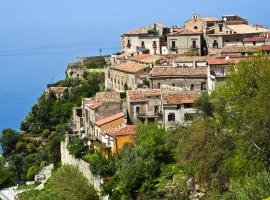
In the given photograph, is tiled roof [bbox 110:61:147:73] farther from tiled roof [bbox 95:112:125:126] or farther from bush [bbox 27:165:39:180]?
tiled roof [bbox 95:112:125:126]

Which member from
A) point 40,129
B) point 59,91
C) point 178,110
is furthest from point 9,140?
point 178,110

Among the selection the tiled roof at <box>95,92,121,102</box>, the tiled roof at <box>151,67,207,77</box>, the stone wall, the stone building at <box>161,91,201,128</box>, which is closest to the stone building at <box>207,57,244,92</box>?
the tiled roof at <box>151,67,207,77</box>

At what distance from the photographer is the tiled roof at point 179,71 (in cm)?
3678

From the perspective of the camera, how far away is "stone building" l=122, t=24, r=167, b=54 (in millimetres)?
52594

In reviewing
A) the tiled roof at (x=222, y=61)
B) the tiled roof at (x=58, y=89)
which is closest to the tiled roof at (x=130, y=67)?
the tiled roof at (x=58, y=89)

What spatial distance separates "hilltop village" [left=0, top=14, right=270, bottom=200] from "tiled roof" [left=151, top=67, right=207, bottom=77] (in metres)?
0.06

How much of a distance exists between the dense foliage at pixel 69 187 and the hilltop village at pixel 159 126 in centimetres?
5

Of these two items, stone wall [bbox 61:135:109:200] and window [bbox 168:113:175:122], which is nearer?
stone wall [bbox 61:135:109:200]

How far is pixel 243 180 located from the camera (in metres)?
21.1

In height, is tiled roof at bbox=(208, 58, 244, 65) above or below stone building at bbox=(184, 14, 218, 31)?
below

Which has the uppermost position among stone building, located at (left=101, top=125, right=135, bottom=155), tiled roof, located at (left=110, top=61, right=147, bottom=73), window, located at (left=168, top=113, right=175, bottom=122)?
tiled roof, located at (left=110, top=61, right=147, bottom=73)

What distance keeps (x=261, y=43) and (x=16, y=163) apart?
19.3 metres

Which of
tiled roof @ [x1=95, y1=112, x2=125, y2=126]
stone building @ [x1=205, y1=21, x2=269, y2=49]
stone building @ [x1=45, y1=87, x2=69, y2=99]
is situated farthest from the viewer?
stone building @ [x1=45, y1=87, x2=69, y2=99]

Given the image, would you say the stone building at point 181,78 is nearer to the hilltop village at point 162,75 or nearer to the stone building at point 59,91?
the hilltop village at point 162,75
